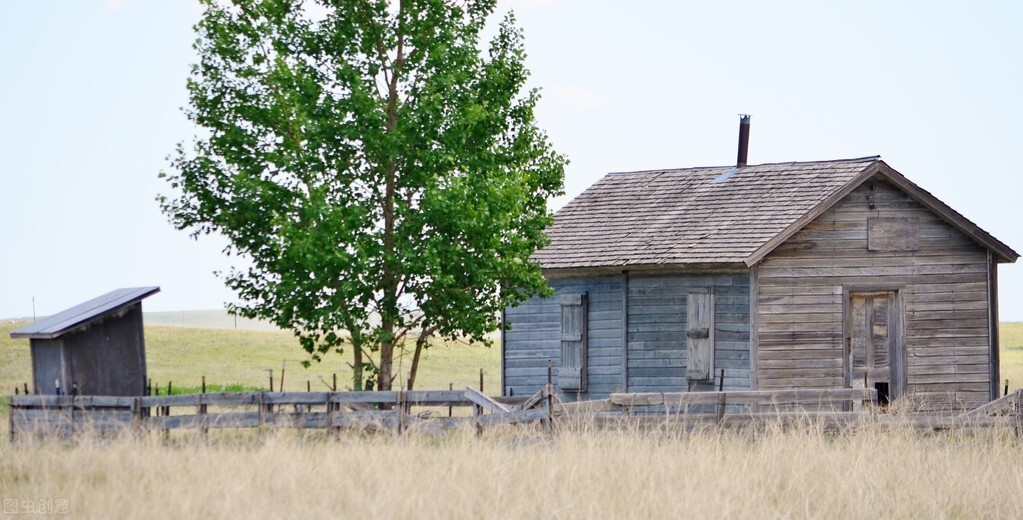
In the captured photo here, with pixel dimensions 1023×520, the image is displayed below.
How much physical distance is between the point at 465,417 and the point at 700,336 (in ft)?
20.5

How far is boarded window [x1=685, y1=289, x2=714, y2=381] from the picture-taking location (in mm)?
22328

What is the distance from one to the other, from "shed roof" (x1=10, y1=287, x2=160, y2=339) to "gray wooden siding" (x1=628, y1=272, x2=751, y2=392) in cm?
921

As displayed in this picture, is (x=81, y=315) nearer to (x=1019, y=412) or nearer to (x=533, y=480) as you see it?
(x=533, y=480)

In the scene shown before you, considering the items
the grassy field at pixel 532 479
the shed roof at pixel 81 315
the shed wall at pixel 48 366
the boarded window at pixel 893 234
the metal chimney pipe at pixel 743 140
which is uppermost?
the metal chimney pipe at pixel 743 140

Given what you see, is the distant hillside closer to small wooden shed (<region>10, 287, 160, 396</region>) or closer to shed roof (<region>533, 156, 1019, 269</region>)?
shed roof (<region>533, 156, 1019, 269</region>)

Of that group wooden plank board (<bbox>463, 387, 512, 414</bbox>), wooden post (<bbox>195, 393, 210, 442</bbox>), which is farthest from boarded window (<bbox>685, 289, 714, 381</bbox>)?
wooden post (<bbox>195, 393, 210, 442</bbox>)

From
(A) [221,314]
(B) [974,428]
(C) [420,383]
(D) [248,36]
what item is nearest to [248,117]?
(D) [248,36]

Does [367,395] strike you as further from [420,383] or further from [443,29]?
[420,383]

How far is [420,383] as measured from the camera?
43.7 m

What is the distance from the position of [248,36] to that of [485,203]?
19.1 ft

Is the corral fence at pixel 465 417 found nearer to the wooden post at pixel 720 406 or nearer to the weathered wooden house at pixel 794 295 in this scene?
the wooden post at pixel 720 406

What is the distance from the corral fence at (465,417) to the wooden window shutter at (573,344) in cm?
516

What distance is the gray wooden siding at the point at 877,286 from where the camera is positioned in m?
21.8

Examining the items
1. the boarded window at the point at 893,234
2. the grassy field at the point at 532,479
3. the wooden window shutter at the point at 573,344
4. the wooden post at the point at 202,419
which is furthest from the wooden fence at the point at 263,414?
the boarded window at the point at 893,234
